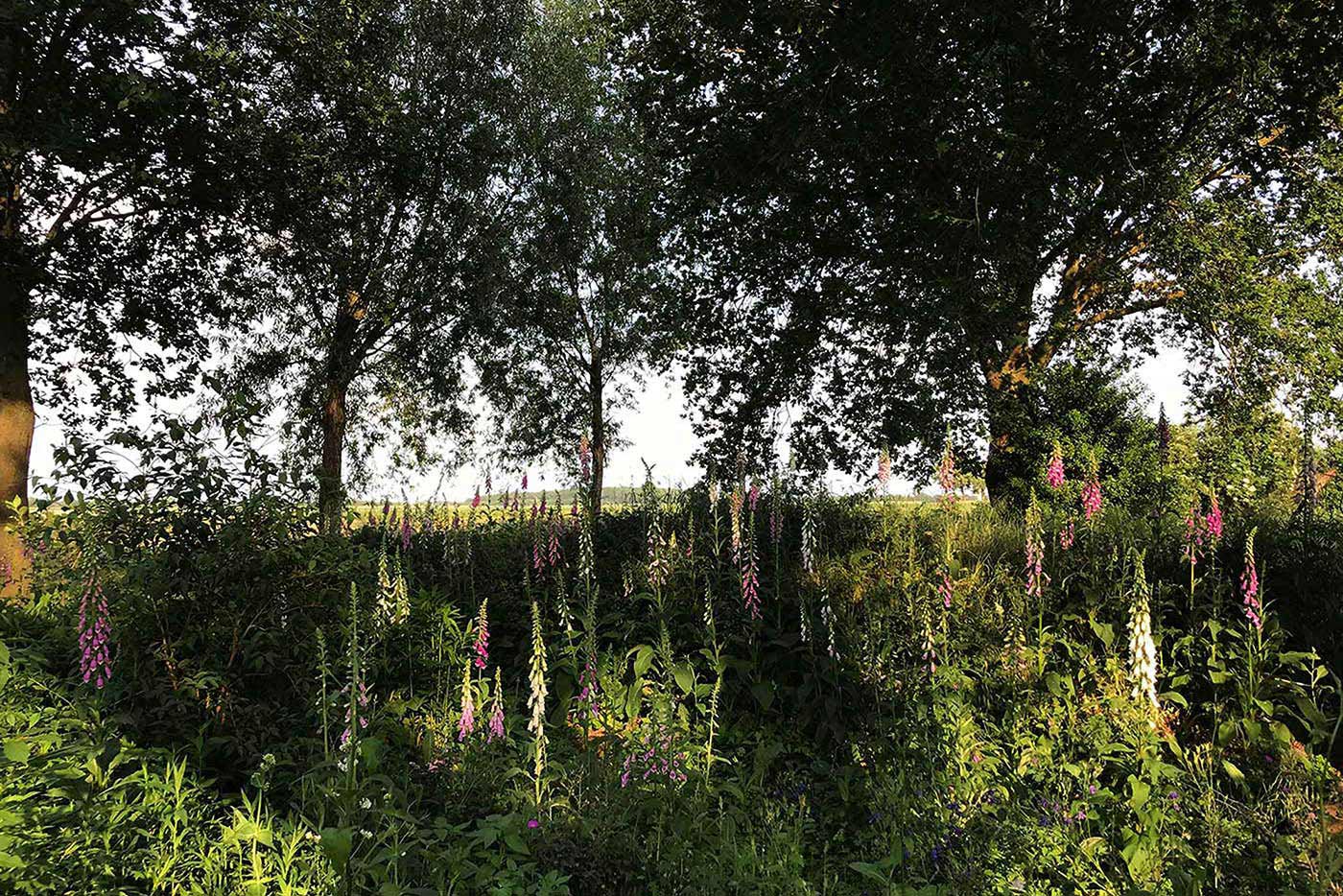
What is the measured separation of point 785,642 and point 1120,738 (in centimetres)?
222

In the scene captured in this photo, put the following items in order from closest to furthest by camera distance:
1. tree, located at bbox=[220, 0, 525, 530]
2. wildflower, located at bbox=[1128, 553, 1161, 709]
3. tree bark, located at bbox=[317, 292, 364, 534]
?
1. wildflower, located at bbox=[1128, 553, 1161, 709]
2. tree, located at bbox=[220, 0, 525, 530]
3. tree bark, located at bbox=[317, 292, 364, 534]

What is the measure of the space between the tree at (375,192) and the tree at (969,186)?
4.70 metres

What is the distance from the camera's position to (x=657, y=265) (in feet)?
52.2

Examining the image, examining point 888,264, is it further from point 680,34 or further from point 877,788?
point 877,788

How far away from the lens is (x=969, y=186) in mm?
9758

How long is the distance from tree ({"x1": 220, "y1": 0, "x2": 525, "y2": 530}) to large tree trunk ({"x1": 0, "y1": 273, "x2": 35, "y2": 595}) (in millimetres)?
3351

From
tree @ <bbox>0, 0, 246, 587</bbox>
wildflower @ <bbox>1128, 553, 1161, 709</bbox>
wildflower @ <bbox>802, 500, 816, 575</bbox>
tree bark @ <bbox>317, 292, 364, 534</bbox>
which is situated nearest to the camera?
wildflower @ <bbox>1128, 553, 1161, 709</bbox>

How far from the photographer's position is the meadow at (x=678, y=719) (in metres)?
3.98

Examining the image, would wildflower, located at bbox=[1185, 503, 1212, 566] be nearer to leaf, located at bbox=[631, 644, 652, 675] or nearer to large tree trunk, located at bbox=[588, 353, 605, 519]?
leaf, located at bbox=[631, 644, 652, 675]

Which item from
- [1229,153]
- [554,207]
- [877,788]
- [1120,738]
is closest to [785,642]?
[877,788]

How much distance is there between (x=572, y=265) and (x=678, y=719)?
1654cm

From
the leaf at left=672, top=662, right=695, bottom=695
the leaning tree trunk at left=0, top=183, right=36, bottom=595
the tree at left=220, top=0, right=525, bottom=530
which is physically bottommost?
the leaf at left=672, top=662, right=695, bottom=695

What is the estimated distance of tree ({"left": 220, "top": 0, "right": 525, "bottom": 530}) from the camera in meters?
13.6

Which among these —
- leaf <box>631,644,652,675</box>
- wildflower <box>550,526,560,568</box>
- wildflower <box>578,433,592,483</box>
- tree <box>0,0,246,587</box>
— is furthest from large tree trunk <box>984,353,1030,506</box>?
tree <box>0,0,246,587</box>
